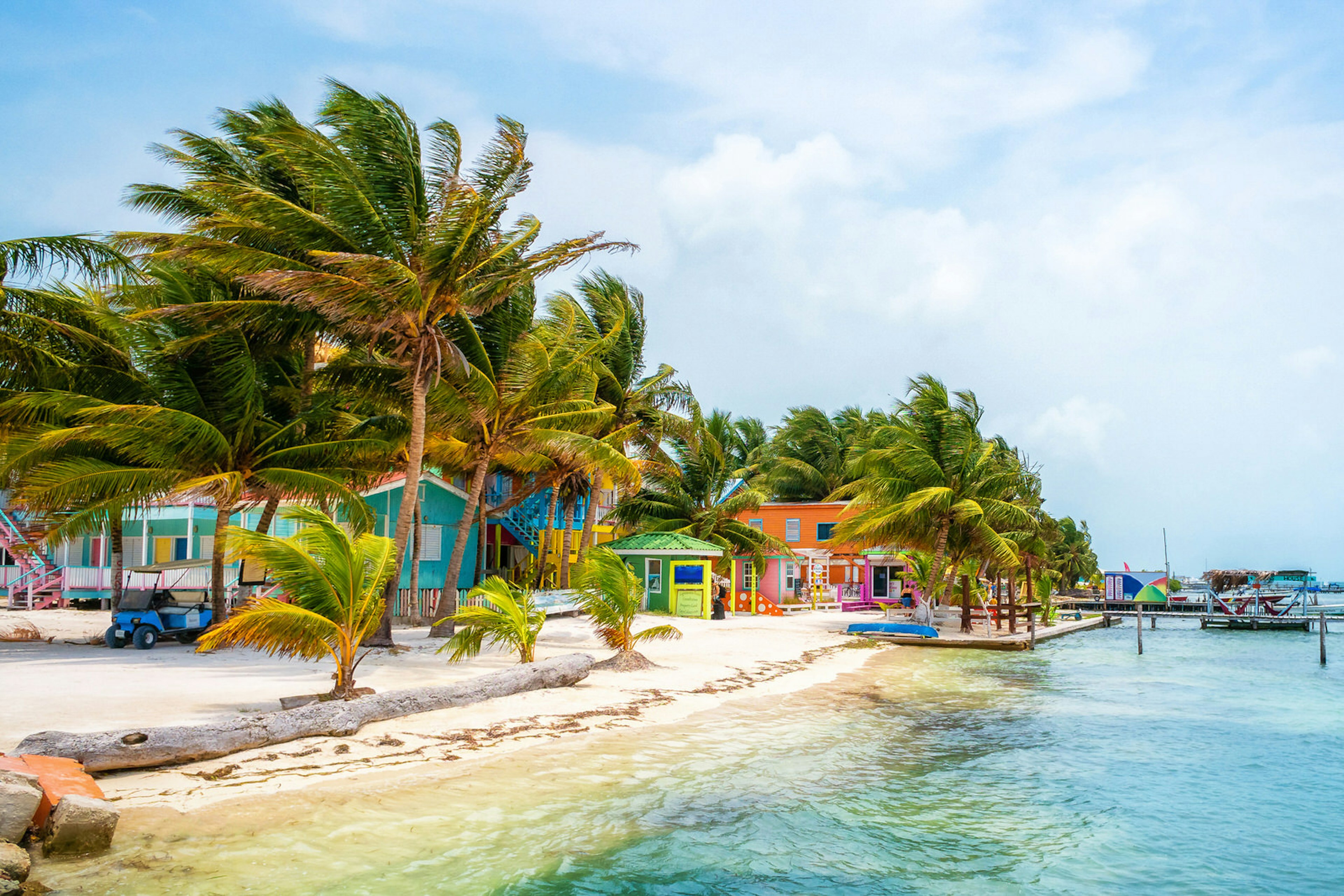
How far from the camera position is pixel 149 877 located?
5961 mm

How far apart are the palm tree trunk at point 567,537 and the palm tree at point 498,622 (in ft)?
46.8

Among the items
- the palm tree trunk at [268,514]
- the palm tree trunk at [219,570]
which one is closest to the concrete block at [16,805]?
the palm tree trunk at [219,570]

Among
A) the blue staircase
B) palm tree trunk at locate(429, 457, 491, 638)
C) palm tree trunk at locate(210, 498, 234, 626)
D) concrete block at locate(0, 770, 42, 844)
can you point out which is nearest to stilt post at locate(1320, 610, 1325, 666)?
the blue staircase

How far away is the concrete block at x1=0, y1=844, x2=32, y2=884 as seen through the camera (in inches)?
220

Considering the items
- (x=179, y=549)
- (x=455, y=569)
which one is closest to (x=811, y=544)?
(x=179, y=549)

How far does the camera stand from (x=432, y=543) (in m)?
26.3

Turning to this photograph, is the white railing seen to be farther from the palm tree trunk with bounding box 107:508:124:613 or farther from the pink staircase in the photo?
the palm tree trunk with bounding box 107:508:124:613

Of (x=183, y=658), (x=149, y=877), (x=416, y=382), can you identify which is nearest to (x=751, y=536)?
(x=416, y=382)

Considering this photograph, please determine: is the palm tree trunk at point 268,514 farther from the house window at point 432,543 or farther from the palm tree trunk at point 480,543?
the palm tree trunk at point 480,543

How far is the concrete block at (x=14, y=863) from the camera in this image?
5590mm

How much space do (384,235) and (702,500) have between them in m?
19.5

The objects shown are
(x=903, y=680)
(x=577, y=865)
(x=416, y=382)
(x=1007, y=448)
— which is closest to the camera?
(x=577, y=865)

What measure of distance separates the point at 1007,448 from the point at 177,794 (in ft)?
151

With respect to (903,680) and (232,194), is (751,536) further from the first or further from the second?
(232,194)
